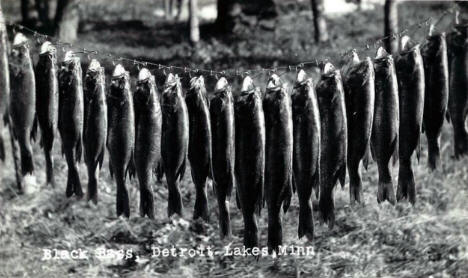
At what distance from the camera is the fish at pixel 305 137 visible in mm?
3400

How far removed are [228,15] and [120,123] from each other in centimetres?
1110

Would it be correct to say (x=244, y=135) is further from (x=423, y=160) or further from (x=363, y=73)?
(x=423, y=160)

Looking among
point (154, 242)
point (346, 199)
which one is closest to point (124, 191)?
point (154, 242)

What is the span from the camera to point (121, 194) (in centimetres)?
372

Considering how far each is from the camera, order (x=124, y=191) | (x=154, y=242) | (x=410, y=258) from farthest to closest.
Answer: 1. (x=154, y=242)
2. (x=410, y=258)
3. (x=124, y=191)

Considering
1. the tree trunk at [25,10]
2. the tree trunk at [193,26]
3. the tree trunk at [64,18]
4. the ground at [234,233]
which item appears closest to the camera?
the ground at [234,233]

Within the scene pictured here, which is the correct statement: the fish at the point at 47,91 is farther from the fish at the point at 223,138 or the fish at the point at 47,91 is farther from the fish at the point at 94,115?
the fish at the point at 223,138

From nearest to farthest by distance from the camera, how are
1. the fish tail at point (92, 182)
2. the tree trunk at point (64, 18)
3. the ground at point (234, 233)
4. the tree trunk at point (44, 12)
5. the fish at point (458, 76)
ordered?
the fish at point (458, 76) < the fish tail at point (92, 182) < the ground at point (234, 233) < the tree trunk at point (64, 18) < the tree trunk at point (44, 12)

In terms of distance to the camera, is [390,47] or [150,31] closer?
[390,47]

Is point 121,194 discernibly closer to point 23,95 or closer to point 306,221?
point 23,95

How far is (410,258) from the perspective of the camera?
5.91 meters

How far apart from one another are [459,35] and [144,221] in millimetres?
4161

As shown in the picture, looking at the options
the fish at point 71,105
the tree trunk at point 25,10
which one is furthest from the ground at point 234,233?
the tree trunk at point 25,10

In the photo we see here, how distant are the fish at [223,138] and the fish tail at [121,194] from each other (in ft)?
1.92
